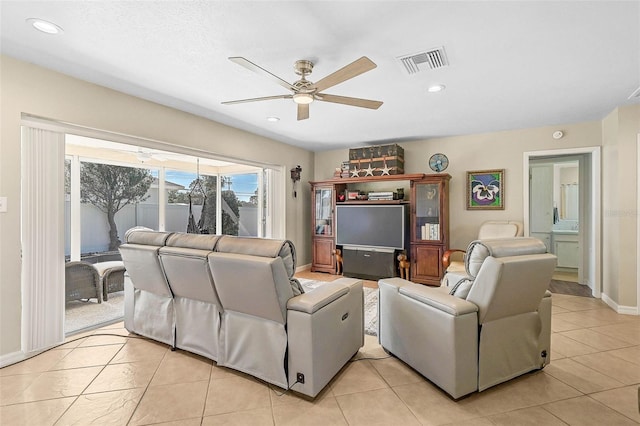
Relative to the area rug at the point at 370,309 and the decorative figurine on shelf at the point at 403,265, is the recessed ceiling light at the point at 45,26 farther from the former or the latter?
the decorative figurine on shelf at the point at 403,265

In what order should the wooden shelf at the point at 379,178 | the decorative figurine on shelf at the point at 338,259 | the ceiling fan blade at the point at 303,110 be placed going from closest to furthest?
the ceiling fan blade at the point at 303,110 → the wooden shelf at the point at 379,178 → the decorative figurine on shelf at the point at 338,259

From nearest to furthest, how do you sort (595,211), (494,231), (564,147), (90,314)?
1. (90,314)
2. (595,211)
3. (564,147)
4. (494,231)

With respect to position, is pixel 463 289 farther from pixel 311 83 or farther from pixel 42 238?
pixel 42 238

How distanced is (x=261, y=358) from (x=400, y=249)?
329cm

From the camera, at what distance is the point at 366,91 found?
3014mm

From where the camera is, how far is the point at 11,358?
7.69ft

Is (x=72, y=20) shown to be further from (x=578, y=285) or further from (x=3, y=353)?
(x=578, y=285)

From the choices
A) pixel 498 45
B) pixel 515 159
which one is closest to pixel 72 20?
pixel 498 45

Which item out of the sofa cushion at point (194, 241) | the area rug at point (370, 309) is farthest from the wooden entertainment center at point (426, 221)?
the sofa cushion at point (194, 241)

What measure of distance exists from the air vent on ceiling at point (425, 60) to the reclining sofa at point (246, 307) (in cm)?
174

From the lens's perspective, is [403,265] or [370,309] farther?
[403,265]

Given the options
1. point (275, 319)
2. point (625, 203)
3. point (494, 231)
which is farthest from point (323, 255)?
point (625, 203)

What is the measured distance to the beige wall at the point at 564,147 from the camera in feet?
11.3

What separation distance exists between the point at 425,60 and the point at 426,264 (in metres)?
3.17
